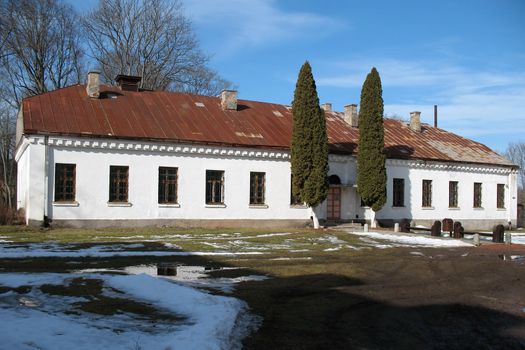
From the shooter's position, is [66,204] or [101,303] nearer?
[101,303]

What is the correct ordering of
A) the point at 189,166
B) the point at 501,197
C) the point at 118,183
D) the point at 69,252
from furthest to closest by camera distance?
the point at 501,197, the point at 189,166, the point at 118,183, the point at 69,252

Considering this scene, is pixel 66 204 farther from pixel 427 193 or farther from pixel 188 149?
pixel 427 193

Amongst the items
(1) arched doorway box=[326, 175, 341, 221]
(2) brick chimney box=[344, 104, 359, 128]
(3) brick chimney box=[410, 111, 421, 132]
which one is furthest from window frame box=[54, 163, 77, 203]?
(3) brick chimney box=[410, 111, 421, 132]

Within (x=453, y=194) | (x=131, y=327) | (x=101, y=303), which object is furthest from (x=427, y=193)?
(x=131, y=327)

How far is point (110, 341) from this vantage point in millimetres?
6133

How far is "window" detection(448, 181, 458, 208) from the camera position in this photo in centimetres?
3192

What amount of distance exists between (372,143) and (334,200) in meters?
3.54

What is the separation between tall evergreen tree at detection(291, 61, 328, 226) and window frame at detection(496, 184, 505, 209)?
15.0m

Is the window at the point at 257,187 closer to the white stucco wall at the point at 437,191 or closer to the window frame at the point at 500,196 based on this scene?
the white stucco wall at the point at 437,191

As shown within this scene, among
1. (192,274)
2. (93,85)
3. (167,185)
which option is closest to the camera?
(192,274)

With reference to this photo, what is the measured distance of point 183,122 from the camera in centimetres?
2531

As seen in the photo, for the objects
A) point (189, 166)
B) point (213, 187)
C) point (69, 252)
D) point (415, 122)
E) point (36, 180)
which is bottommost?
point (69, 252)

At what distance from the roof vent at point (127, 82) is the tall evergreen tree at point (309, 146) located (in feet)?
27.1

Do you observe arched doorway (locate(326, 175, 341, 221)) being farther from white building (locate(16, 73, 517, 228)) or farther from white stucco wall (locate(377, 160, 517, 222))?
white stucco wall (locate(377, 160, 517, 222))
